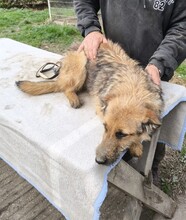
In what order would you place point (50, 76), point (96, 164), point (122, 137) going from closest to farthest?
1. point (96, 164)
2. point (122, 137)
3. point (50, 76)

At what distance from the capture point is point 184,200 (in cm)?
338

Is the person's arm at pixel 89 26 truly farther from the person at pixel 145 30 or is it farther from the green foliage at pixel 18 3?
the green foliage at pixel 18 3

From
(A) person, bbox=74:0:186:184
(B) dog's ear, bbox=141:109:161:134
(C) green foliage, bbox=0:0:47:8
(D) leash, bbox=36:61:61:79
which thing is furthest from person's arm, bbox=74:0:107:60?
(C) green foliage, bbox=0:0:47:8

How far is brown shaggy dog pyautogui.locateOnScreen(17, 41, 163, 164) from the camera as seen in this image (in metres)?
2.15

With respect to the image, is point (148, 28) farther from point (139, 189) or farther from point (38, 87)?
point (139, 189)

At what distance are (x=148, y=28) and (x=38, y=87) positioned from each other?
1.15 metres

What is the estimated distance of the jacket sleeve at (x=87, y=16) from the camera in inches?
127

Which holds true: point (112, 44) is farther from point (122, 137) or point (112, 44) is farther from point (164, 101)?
point (122, 137)

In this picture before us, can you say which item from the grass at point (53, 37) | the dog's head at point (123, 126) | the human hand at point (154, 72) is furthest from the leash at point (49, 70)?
the grass at point (53, 37)

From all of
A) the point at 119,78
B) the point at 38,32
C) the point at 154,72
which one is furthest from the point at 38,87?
the point at 38,32

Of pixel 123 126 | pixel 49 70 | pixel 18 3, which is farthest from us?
pixel 18 3

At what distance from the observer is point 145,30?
2943 mm

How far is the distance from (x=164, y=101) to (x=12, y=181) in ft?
6.71

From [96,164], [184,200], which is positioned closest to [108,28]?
[96,164]
